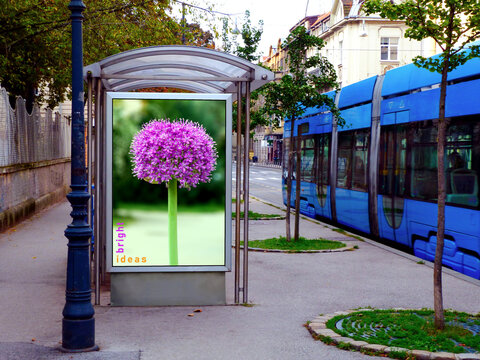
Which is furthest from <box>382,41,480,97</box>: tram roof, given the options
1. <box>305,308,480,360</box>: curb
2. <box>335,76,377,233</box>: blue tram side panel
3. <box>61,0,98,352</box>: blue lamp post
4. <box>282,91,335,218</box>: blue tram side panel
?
<box>61,0,98,352</box>: blue lamp post

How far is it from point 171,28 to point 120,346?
37.7ft

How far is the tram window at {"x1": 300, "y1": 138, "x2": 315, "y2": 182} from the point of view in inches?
750

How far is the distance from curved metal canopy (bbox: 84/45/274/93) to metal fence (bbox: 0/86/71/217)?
844 centimetres

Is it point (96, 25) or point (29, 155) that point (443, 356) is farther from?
point (29, 155)

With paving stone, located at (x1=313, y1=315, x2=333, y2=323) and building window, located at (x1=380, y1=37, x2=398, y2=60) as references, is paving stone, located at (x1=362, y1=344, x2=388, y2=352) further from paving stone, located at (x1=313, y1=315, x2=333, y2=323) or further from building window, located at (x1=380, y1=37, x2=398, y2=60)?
building window, located at (x1=380, y1=37, x2=398, y2=60)

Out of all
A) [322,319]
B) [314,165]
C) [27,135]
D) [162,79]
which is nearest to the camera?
[322,319]

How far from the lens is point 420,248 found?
12141 mm

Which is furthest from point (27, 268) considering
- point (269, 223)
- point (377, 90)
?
point (269, 223)

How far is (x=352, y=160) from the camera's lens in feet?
51.7

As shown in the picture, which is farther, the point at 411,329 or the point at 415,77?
the point at 415,77

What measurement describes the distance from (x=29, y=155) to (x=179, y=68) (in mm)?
12986

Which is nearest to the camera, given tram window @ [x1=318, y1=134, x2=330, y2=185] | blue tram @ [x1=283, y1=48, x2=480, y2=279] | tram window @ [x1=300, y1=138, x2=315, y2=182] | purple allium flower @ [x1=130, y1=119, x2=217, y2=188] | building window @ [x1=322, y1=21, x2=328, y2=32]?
purple allium flower @ [x1=130, y1=119, x2=217, y2=188]

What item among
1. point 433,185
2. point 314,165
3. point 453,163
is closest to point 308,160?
point 314,165

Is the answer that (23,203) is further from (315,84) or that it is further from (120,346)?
(120,346)
